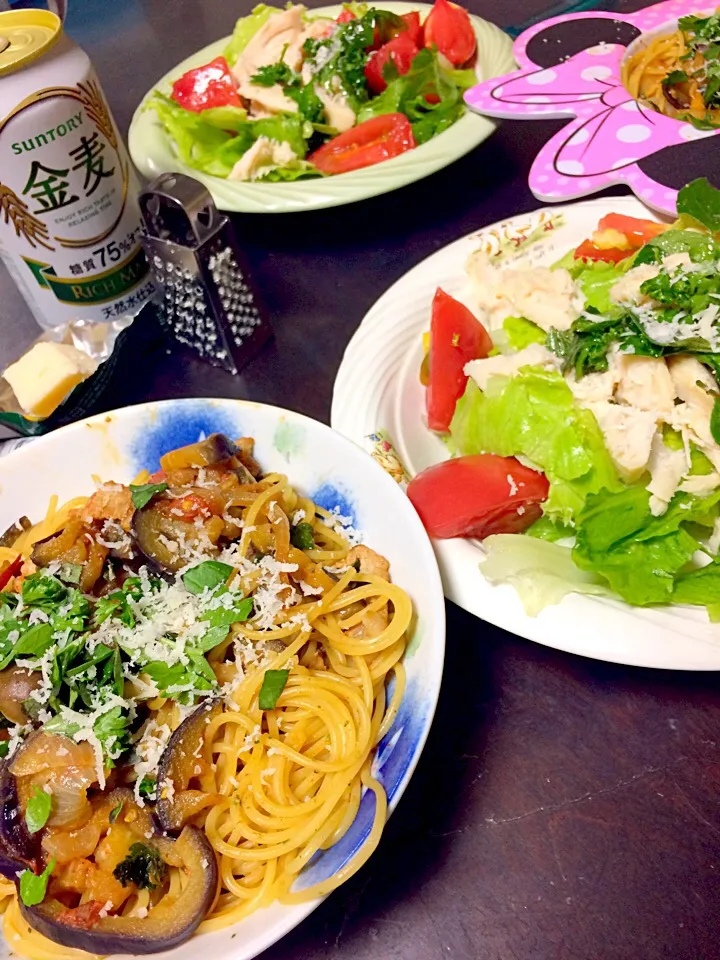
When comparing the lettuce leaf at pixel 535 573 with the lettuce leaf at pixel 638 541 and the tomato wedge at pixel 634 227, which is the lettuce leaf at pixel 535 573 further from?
the tomato wedge at pixel 634 227

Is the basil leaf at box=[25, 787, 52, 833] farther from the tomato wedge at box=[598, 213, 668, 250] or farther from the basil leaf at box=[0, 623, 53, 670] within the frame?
the tomato wedge at box=[598, 213, 668, 250]

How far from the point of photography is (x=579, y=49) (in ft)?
7.63

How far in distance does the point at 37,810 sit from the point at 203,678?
11.5 inches

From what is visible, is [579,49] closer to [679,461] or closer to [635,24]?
[635,24]

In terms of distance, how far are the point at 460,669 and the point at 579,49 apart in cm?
200

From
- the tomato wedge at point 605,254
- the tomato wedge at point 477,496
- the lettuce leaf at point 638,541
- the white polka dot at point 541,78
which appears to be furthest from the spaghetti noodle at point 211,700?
the white polka dot at point 541,78

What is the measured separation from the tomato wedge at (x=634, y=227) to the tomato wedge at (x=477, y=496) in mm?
698

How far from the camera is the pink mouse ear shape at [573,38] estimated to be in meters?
2.31

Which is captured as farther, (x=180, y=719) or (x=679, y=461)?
(x=679, y=461)

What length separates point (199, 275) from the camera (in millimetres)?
1738

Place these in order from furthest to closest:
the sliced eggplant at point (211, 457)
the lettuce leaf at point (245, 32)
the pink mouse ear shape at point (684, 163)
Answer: the lettuce leaf at point (245, 32) → the pink mouse ear shape at point (684, 163) → the sliced eggplant at point (211, 457)

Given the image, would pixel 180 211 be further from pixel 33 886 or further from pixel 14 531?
pixel 33 886

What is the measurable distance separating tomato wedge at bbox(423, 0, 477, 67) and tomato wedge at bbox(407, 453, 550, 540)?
1693 millimetres

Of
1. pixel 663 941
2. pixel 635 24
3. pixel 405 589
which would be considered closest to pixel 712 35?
pixel 635 24
